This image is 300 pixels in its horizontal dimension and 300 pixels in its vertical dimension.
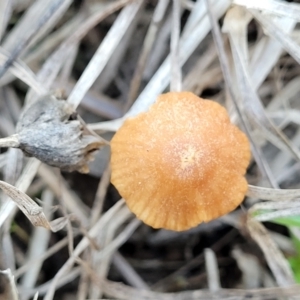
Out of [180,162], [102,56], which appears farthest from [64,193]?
[180,162]

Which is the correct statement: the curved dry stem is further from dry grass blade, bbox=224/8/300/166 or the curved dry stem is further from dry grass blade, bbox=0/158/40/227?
dry grass blade, bbox=224/8/300/166

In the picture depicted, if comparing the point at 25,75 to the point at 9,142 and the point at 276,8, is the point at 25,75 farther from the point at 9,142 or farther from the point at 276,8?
the point at 276,8

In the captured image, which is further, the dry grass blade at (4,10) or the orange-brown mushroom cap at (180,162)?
the dry grass blade at (4,10)

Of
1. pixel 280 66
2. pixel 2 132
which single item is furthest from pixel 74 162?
pixel 280 66

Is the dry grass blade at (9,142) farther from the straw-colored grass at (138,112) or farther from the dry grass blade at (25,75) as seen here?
the dry grass blade at (25,75)

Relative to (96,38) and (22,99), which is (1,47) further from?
(96,38)

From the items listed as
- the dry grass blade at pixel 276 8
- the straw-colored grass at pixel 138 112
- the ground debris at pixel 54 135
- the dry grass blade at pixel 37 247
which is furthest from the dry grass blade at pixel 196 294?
the dry grass blade at pixel 276 8

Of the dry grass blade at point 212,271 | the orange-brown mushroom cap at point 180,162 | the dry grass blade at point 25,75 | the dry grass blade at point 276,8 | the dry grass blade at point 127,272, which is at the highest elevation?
the dry grass blade at point 276,8
